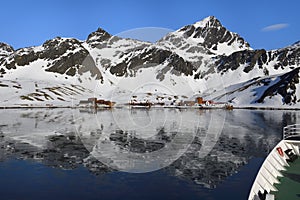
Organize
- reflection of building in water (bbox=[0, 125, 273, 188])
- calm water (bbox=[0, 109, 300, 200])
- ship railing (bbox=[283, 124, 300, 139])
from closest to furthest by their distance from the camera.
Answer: calm water (bbox=[0, 109, 300, 200])
reflection of building in water (bbox=[0, 125, 273, 188])
ship railing (bbox=[283, 124, 300, 139])

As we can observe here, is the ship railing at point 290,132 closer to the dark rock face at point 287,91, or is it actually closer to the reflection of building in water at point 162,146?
the reflection of building in water at point 162,146

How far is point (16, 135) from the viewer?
2087 inches

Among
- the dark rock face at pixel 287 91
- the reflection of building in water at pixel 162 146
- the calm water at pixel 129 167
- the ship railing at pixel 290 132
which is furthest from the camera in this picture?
the dark rock face at pixel 287 91

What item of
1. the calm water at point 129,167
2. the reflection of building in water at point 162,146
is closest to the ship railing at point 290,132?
the calm water at point 129,167

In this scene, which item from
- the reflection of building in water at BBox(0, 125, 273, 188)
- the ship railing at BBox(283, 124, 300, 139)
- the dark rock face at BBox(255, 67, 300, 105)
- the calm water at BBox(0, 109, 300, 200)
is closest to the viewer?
the calm water at BBox(0, 109, 300, 200)

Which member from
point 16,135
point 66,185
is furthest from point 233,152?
point 16,135

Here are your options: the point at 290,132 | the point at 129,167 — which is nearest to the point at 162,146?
the point at 129,167

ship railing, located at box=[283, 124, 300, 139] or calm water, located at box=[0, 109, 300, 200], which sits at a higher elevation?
ship railing, located at box=[283, 124, 300, 139]

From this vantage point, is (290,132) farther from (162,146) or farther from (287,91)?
(287,91)

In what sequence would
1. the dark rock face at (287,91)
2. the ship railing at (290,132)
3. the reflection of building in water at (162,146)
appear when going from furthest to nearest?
the dark rock face at (287,91), the ship railing at (290,132), the reflection of building in water at (162,146)

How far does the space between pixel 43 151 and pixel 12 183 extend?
46.0 ft

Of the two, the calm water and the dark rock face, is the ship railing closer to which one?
the calm water

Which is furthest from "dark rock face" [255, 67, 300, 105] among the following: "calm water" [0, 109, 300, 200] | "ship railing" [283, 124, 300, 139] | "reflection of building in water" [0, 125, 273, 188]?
"calm water" [0, 109, 300, 200]

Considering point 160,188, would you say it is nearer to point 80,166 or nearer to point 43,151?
point 80,166
